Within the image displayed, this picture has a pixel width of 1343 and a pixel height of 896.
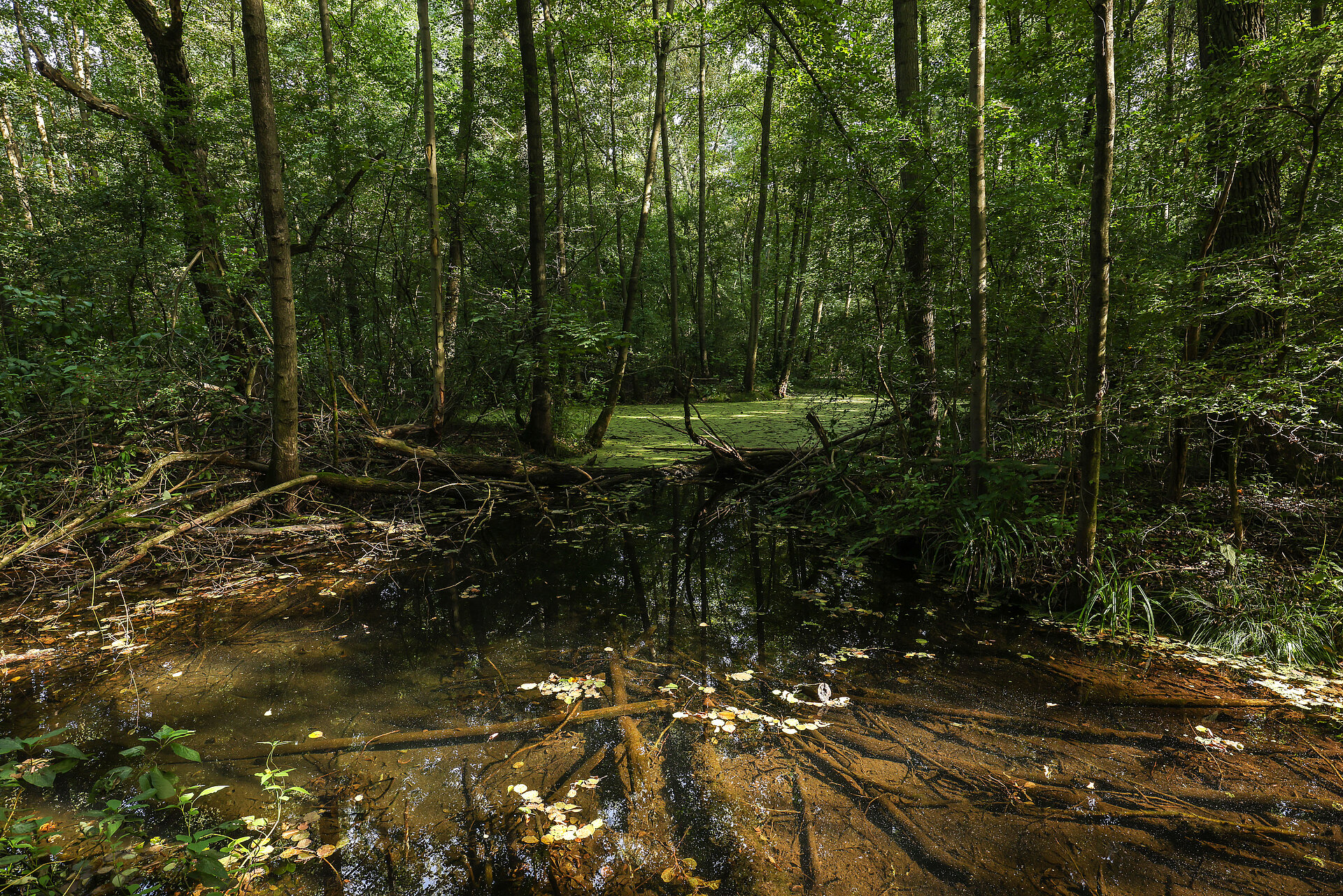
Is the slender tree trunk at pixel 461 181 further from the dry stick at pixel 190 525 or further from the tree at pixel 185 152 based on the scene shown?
the dry stick at pixel 190 525

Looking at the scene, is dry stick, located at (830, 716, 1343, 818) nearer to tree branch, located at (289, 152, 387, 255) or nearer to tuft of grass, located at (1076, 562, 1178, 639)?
tuft of grass, located at (1076, 562, 1178, 639)

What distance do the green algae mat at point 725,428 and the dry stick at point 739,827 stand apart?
13.4 ft

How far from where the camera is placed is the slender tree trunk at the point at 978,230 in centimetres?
404

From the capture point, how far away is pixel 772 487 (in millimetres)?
7539

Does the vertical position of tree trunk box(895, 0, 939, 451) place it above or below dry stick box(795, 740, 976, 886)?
above

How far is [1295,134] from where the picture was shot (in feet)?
11.5

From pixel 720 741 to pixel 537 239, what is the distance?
23.7 feet

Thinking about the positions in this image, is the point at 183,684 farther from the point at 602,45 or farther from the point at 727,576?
the point at 602,45

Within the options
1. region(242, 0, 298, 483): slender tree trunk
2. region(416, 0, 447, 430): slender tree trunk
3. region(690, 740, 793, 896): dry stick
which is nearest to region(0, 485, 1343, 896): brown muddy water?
region(690, 740, 793, 896): dry stick

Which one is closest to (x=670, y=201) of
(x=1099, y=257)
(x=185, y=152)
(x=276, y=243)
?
(x=185, y=152)

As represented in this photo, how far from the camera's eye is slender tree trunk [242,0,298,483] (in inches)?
172

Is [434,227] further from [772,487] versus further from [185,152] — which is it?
[772,487]

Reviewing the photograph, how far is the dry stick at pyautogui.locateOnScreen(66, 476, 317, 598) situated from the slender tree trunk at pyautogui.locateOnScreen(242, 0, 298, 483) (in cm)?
12

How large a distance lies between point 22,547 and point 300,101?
22.6ft
